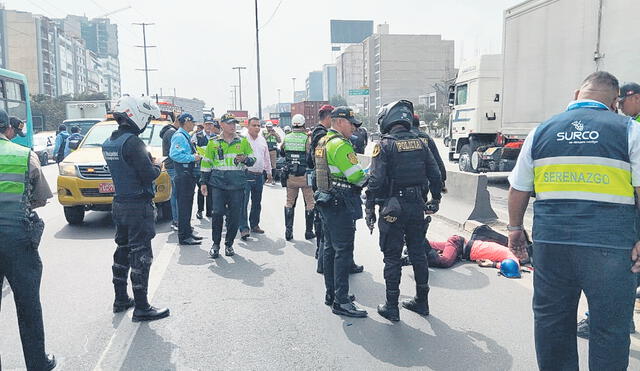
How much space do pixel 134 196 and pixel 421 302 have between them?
2832 millimetres

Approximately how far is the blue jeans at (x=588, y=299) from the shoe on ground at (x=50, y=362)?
3.33 m

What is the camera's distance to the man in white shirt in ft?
27.5

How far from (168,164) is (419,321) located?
5153 mm

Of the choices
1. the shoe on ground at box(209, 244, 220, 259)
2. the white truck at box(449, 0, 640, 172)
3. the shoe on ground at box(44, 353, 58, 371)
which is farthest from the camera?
the white truck at box(449, 0, 640, 172)

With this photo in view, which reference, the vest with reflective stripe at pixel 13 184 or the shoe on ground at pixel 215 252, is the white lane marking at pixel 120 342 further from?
the vest with reflective stripe at pixel 13 184

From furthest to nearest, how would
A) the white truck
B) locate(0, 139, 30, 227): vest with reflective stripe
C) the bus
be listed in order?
the bus → the white truck → locate(0, 139, 30, 227): vest with reflective stripe

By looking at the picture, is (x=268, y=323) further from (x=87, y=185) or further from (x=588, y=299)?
(x=87, y=185)

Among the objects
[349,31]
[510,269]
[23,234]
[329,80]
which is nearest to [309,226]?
Answer: [510,269]

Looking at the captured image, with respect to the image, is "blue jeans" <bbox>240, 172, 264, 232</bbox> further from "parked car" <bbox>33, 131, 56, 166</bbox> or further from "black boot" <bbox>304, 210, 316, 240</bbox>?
"parked car" <bbox>33, 131, 56, 166</bbox>

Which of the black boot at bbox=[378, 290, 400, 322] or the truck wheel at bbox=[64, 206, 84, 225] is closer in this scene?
the black boot at bbox=[378, 290, 400, 322]

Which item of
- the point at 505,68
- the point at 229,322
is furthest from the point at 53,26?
the point at 229,322

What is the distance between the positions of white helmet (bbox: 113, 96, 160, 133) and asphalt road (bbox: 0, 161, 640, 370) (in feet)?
5.96

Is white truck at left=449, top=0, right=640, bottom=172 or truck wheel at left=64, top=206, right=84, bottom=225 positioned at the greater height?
white truck at left=449, top=0, right=640, bottom=172

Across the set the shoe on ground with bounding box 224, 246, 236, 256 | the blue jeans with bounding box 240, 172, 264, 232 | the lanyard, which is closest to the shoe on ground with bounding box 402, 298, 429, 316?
the lanyard
